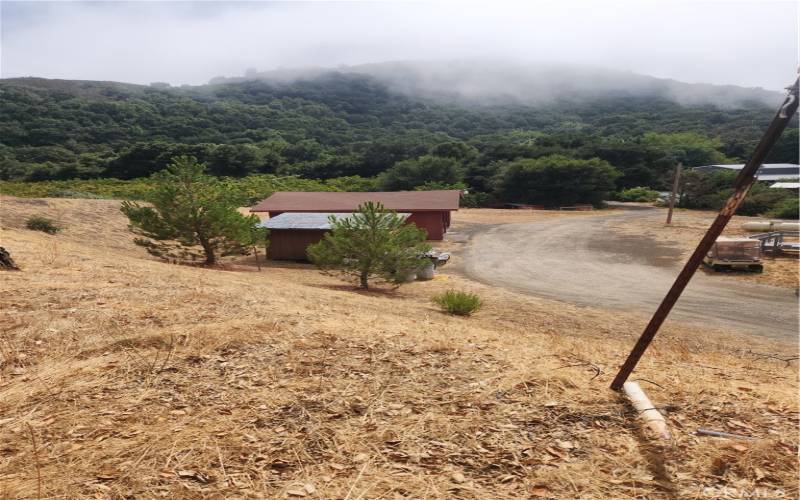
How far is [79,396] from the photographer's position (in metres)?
4.22

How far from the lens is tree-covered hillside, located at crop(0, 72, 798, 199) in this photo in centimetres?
6612

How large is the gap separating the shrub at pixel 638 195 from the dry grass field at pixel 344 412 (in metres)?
54.4

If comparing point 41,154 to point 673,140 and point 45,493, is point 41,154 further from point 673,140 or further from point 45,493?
point 673,140

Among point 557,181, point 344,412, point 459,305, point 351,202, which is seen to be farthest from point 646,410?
point 557,181

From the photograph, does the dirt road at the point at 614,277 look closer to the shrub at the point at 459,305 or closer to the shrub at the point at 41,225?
the shrub at the point at 459,305

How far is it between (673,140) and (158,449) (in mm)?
111370

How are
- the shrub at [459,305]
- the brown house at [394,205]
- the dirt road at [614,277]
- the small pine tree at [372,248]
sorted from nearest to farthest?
the shrub at [459,305], the dirt road at [614,277], the small pine tree at [372,248], the brown house at [394,205]

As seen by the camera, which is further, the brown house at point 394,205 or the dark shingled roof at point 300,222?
the brown house at point 394,205

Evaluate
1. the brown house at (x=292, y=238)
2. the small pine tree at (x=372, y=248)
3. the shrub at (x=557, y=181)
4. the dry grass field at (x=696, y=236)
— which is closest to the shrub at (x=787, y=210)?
the dry grass field at (x=696, y=236)

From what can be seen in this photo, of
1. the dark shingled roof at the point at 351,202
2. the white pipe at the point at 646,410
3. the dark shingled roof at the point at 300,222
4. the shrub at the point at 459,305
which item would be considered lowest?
the shrub at the point at 459,305

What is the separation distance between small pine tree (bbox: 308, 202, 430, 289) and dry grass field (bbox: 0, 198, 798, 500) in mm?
8137

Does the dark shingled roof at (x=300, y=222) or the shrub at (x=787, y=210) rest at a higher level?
the shrub at (x=787, y=210)

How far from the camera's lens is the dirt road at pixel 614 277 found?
1434 cm

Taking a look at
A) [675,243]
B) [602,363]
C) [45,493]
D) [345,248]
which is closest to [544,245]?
[675,243]
